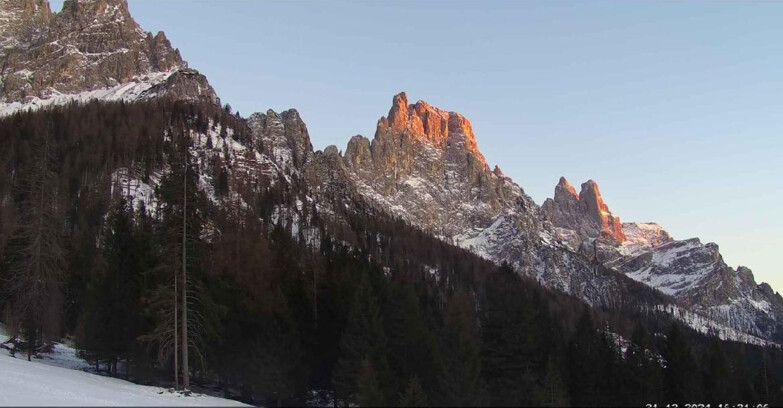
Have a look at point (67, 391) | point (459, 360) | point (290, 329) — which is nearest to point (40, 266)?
point (290, 329)

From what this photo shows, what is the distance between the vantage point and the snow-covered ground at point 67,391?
24.7m

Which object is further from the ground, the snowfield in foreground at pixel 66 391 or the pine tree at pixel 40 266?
the pine tree at pixel 40 266

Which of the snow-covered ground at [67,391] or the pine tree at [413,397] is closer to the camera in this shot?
the snow-covered ground at [67,391]

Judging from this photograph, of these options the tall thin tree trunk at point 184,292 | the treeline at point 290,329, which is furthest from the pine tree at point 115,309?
the tall thin tree trunk at point 184,292

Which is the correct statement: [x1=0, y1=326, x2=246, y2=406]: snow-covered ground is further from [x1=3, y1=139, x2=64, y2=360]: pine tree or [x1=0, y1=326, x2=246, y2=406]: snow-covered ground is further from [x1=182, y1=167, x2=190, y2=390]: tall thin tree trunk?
[x1=3, y1=139, x2=64, y2=360]: pine tree

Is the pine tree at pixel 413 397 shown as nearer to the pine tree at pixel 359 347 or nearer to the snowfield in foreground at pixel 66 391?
the pine tree at pixel 359 347

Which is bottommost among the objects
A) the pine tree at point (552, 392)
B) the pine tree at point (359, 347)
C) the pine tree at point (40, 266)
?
the pine tree at point (552, 392)

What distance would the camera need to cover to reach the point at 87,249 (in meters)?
59.9

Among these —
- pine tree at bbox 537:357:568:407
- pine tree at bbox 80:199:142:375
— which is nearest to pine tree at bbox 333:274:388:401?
pine tree at bbox 537:357:568:407

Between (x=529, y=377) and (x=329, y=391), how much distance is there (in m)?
15.1

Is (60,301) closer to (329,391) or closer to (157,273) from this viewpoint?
(157,273)

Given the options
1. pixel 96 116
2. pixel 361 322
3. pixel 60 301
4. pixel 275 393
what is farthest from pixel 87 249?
pixel 96 116

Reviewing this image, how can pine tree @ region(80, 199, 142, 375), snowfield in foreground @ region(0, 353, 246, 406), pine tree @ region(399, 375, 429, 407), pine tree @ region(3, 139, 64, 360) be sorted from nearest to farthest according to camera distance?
snowfield in foreground @ region(0, 353, 246, 406) → pine tree @ region(399, 375, 429, 407) → pine tree @ region(80, 199, 142, 375) → pine tree @ region(3, 139, 64, 360)

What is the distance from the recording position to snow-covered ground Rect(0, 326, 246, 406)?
2473 centimetres
